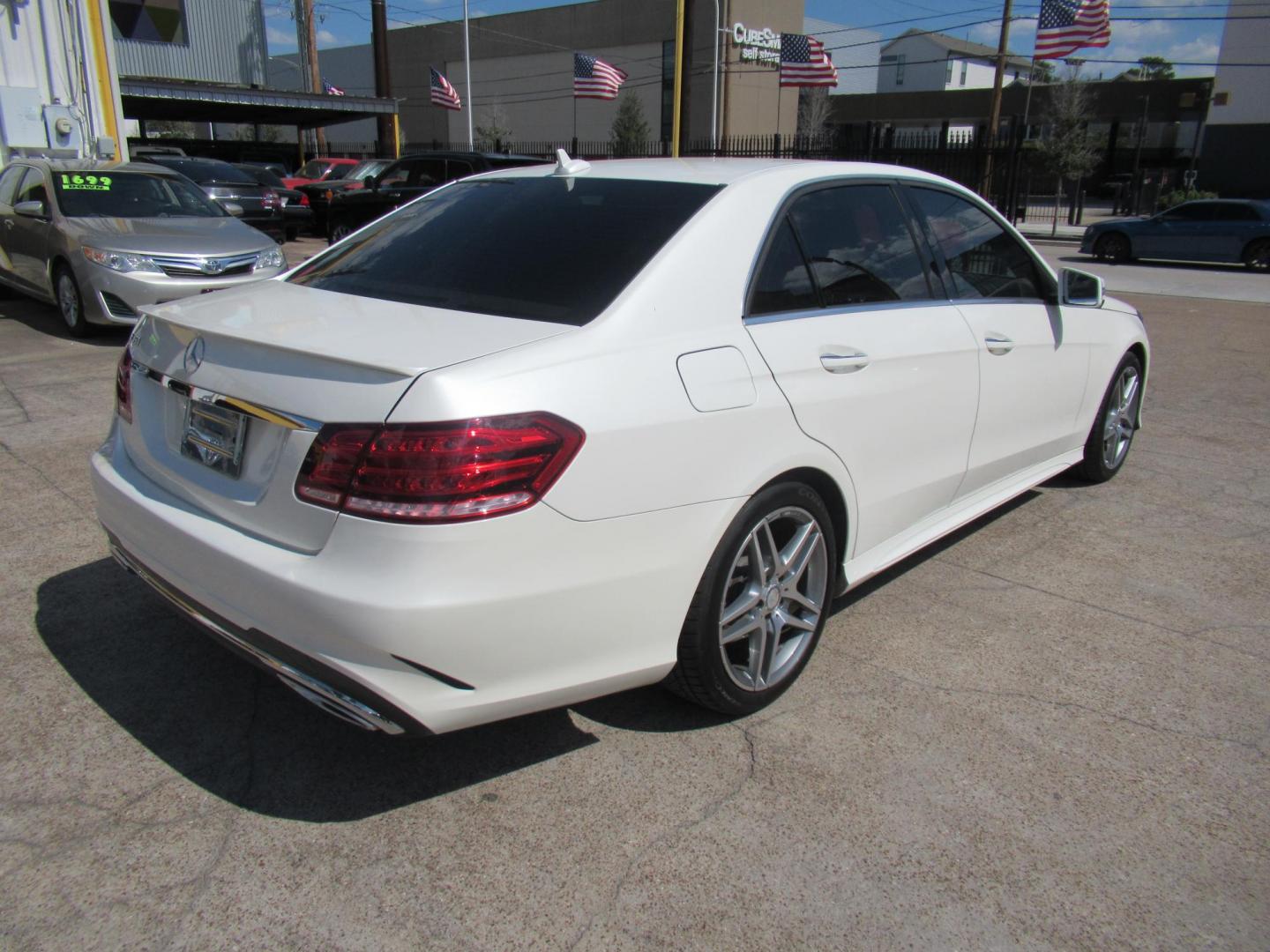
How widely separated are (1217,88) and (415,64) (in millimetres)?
48239

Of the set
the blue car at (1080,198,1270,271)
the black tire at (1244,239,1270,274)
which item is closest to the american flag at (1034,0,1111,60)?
the blue car at (1080,198,1270,271)

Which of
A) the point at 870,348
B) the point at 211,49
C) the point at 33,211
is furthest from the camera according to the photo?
the point at 211,49

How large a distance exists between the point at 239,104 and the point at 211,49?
4.27 m

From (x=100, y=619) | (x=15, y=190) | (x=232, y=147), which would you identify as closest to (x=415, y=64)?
(x=232, y=147)

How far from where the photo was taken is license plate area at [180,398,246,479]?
2.57 meters

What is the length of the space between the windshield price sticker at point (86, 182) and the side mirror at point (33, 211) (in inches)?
13.8

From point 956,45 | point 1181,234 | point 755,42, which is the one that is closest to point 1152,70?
point 956,45

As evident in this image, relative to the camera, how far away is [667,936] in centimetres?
222

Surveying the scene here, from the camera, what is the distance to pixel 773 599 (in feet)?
9.96

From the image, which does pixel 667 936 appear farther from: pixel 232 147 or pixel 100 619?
pixel 232 147

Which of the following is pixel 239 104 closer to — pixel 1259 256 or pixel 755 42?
pixel 1259 256

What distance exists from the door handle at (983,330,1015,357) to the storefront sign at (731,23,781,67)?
46723 mm

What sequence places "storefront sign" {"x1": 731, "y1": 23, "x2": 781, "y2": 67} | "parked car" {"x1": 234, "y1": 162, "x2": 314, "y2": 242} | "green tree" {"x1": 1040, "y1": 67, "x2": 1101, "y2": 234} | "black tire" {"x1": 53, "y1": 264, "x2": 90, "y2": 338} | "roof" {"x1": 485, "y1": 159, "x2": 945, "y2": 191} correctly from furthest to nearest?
"storefront sign" {"x1": 731, "y1": 23, "x2": 781, "y2": 67}
"green tree" {"x1": 1040, "y1": 67, "x2": 1101, "y2": 234}
"parked car" {"x1": 234, "y1": 162, "x2": 314, "y2": 242}
"black tire" {"x1": 53, "y1": 264, "x2": 90, "y2": 338}
"roof" {"x1": 485, "y1": 159, "x2": 945, "y2": 191}

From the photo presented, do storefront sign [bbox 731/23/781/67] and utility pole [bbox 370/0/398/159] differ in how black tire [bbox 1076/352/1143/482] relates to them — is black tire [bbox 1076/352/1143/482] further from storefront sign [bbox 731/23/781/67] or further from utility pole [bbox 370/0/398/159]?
storefront sign [bbox 731/23/781/67]
